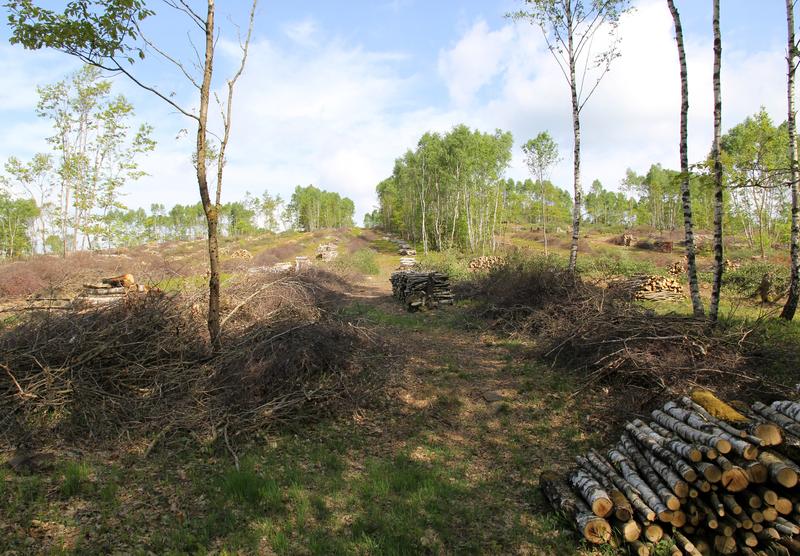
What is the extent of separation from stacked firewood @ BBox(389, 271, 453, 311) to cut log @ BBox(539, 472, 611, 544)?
1051cm

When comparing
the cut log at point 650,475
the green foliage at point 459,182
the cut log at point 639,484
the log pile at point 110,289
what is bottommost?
the cut log at point 639,484

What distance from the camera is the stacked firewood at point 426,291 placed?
1505cm

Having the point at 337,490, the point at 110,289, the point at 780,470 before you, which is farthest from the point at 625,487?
the point at 110,289

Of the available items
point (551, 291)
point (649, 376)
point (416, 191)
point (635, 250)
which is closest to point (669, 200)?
point (635, 250)

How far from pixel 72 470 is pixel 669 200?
197 ft

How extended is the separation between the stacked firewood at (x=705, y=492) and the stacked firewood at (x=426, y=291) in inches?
431

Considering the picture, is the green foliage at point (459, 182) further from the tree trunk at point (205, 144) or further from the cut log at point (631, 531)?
the cut log at point (631, 531)

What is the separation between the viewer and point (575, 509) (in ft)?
13.0

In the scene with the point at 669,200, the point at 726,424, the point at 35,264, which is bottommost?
the point at 726,424

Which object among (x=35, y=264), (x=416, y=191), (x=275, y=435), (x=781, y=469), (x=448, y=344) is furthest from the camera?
(x=416, y=191)

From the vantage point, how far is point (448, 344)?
34.6ft

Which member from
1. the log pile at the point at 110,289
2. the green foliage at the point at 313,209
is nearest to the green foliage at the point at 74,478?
the log pile at the point at 110,289

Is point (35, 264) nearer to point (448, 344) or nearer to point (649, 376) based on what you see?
point (448, 344)

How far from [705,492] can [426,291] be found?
1230cm
